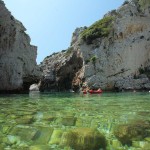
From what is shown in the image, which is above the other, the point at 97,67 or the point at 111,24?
the point at 111,24

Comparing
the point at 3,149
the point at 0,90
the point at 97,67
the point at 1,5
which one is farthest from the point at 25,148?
the point at 97,67

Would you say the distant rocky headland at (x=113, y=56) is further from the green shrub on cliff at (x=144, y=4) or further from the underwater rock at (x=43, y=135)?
the underwater rock at (x=43, y=135)

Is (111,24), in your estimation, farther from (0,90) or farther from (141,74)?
(0,90)

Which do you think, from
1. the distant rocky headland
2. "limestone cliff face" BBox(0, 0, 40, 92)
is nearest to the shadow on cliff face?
the distant rocky headland

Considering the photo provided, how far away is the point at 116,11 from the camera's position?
250ft

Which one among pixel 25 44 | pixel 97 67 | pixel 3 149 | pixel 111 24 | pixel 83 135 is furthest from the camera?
pixel 111 24

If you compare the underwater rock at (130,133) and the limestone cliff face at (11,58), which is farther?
the limestone cliff face at (11,58)

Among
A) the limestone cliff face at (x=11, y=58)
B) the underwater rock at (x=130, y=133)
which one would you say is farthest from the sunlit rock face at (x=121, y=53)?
the underwater rock at (x=130, y=133)

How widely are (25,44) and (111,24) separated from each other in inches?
1131

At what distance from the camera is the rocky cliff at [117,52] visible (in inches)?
2601

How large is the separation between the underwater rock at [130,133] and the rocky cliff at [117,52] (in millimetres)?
56821

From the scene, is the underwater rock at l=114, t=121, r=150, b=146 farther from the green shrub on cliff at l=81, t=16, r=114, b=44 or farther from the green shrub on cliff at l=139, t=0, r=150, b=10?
the green shrub on cliff at l=139, t=0, r=150, b=10

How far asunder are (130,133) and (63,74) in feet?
233

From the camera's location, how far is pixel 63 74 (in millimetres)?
77688
